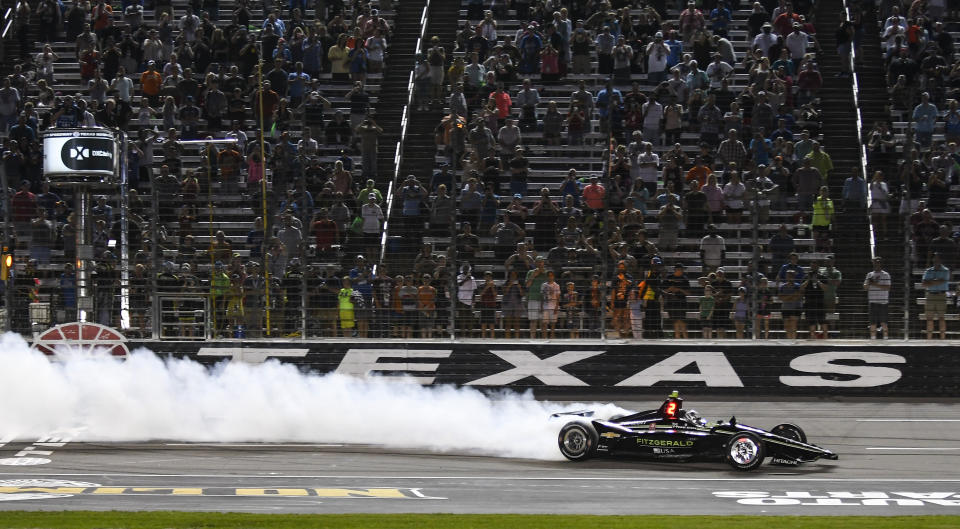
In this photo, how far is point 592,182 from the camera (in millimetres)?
25781

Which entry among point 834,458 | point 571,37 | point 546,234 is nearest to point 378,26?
point 571,37

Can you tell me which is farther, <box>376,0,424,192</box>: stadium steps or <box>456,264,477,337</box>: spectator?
<box>376,0,424,192</box>: stadium steps

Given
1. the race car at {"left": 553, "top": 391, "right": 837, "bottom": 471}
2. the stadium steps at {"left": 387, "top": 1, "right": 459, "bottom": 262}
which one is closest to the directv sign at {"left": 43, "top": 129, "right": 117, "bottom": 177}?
the stadium steps at {"left": 387, "top": 1, "right": 459, "bottom": 262}

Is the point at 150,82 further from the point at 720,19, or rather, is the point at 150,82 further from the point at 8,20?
the point at 720,19

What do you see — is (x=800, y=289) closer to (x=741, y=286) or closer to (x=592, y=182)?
(x=741, y=286)

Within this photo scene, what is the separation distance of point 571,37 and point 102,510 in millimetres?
18568

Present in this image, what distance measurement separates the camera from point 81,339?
69.8 feet

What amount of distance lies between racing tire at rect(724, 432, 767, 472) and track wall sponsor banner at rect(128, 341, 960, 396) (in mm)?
5040

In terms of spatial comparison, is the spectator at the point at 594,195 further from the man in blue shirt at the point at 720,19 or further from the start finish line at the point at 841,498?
the start finish line at the point at 841,498

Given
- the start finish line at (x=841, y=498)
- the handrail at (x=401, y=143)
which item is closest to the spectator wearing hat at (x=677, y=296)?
the handrail at (x=401, y=143)

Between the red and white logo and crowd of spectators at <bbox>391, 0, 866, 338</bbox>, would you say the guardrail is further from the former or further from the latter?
the red and white logo

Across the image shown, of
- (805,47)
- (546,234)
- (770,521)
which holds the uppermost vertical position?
(805,47)

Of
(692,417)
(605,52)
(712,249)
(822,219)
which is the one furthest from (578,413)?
(605,52)

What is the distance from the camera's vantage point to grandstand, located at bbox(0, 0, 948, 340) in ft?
72.2
